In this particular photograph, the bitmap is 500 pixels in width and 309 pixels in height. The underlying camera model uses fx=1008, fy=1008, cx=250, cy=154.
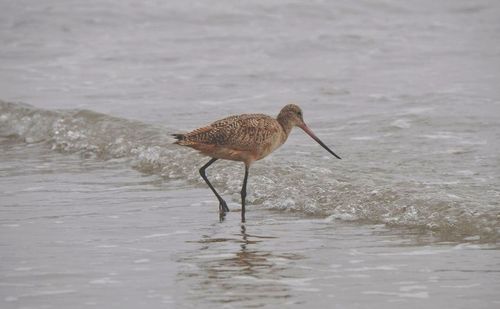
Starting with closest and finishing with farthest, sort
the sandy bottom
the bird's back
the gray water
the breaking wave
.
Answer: the sandy bottom < the gray water < the breaking wave < the bird's back

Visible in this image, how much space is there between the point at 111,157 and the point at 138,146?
0.95 feet

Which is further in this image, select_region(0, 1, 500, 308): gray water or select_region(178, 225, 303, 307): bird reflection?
select_region(0, 1, 500, 308): gray water

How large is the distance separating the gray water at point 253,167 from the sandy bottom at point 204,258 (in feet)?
0.06

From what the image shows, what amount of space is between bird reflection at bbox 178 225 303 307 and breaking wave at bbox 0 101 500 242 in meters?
1.10

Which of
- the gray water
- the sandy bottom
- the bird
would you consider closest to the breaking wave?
the gray water

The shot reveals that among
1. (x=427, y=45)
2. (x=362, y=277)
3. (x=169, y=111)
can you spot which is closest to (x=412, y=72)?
(x=427, y=45)

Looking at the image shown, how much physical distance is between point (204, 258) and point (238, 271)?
381mm

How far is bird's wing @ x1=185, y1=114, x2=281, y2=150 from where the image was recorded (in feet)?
24.2

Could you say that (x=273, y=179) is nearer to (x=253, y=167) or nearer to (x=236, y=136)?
(x=253, y=167)

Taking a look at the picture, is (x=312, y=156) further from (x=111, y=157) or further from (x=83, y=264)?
(x=83, y=264)

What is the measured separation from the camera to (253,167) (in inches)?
348

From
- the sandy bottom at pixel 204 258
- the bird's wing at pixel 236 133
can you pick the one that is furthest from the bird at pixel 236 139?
the sandy bottom at pixel 204 258

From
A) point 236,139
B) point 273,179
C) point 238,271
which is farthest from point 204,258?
point 273,179

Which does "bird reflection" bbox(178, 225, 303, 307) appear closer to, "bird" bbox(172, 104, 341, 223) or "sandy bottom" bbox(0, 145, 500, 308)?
"sandy bottom" bbox(0, 145, 500, 308)
